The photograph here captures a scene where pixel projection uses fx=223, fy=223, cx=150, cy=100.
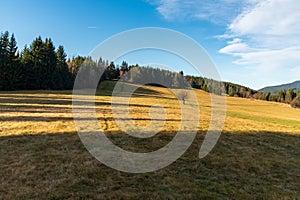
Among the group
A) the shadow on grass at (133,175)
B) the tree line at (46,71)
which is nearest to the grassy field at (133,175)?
the shadow on grass at (133,175)

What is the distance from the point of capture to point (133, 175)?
7344 millimetres

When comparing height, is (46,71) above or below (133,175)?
above

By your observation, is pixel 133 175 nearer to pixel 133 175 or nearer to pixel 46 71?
pixel 133 175

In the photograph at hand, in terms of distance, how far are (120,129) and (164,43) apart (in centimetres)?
632

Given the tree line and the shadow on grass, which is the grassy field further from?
the tree line

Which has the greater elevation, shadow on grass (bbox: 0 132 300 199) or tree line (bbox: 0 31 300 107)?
tree line (bbox: 0 31 300 107)

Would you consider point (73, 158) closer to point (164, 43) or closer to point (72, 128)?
point (72, 128)

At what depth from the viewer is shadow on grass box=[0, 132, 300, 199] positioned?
6.04m

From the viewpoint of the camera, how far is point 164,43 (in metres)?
11.6

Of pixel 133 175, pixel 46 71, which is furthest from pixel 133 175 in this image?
pixel 46 71

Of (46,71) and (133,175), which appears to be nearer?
(133,175)

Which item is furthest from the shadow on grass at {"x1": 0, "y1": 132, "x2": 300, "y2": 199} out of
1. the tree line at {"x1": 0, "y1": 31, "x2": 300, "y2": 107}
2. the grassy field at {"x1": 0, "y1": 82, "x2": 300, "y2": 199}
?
the tree line at {"x1": 0, "y1": 31, "x2": 300, "y2": 107}

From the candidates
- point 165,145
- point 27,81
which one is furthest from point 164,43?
point 27,81

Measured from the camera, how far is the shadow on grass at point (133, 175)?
19.8 feet
